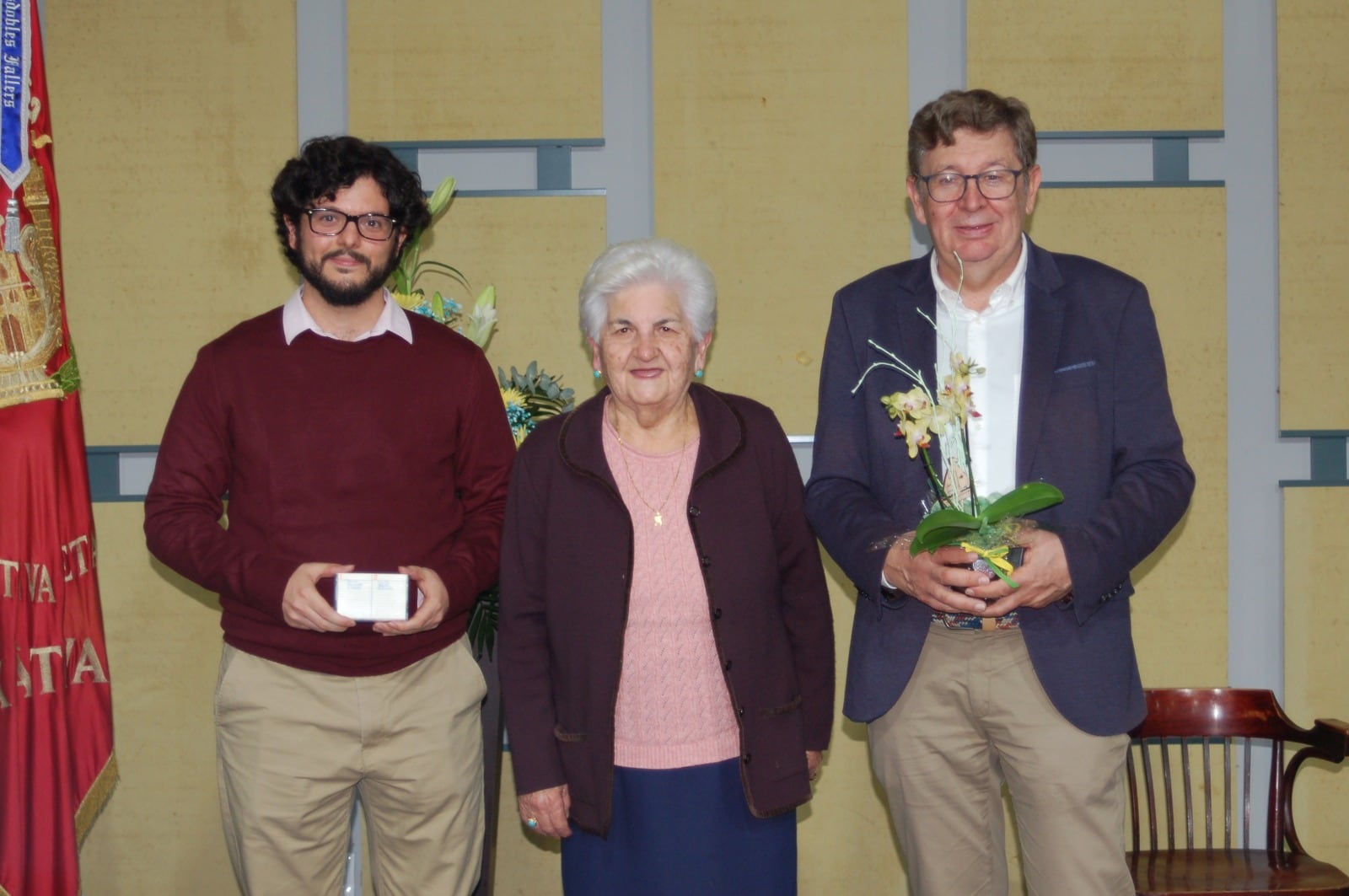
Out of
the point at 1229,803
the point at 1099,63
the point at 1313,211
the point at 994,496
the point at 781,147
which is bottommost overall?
the point at 1229,803

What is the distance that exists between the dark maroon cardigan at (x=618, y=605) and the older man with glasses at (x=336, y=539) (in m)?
0.28

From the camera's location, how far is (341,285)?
2.64 m

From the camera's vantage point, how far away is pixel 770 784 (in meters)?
2.36

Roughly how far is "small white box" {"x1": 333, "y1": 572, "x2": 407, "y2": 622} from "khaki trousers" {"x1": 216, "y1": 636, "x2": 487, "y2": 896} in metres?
0.27

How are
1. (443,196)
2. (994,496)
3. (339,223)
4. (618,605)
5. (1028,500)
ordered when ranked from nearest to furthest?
(1028,500) → (994,496) → (618,605) → (339,223) → (443,196)

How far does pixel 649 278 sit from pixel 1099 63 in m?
2.16

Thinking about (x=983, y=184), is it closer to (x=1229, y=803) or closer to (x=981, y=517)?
(x=981, y=517)

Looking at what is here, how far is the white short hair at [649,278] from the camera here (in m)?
2.44

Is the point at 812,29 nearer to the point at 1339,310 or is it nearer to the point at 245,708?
the point at 1339,310

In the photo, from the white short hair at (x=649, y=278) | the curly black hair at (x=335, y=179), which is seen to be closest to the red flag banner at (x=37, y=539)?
the curly black hair at (x=335, y=179)

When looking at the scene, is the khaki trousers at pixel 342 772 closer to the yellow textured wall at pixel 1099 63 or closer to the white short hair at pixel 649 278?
the white short hair at pixel 649 278

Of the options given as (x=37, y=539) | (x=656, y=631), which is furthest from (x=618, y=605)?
(x=37, y=539)

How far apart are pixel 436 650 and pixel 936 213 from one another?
4.76 feet

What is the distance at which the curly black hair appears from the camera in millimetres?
2689
